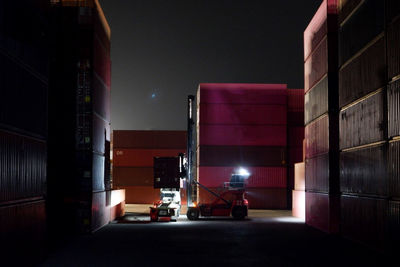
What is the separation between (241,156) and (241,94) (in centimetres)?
445

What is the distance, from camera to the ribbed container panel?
953 centimetres

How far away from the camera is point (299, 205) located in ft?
85.9

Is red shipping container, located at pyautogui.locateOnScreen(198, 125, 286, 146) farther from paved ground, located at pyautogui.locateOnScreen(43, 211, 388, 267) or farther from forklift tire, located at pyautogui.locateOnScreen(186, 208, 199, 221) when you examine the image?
paved ground, located at pyautogui.locateOnScreen(43, 211, 388, 267)

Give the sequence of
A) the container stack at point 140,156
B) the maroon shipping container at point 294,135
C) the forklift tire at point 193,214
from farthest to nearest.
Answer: the container stack at point 140,156 < the maroon shipping container at point 294,135 < the forklift tire at point 193,214

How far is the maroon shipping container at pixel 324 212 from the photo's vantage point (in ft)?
59.7

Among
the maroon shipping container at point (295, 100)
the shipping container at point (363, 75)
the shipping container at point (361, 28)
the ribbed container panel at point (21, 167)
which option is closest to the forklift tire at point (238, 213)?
the shipping container at point (363, 75)

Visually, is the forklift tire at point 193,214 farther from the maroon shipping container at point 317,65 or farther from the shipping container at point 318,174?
the maroon shipping container at point 317,65

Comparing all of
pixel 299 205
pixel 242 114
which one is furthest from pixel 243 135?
pixel 299 205

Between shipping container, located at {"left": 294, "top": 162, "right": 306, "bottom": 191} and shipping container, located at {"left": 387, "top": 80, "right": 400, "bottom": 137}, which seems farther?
shipping container, located at {"left": 294, "top": 162, "right": 306, "bottom": 191}

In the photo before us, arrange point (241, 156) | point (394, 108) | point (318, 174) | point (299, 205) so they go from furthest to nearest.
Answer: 1. point (241, 156)
2. point (299, 205)
3. point (318, 174)
4. point (394, 108)

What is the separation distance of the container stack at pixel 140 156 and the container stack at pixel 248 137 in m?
7.11

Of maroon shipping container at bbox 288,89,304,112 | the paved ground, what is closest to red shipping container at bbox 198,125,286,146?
maroon shipping container at bbox 288,89,304,112

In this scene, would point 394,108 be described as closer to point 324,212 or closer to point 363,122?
point 363,122

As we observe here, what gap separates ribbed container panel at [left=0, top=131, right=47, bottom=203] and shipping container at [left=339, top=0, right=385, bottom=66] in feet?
32.7
